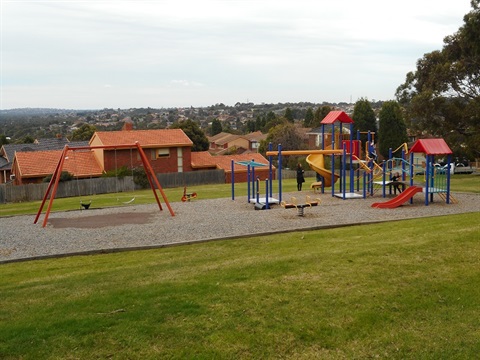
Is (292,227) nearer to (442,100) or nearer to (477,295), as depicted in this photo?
(477,295)

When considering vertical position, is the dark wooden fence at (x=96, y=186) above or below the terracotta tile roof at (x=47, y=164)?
below

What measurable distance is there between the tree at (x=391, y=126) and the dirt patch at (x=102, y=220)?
5298cm

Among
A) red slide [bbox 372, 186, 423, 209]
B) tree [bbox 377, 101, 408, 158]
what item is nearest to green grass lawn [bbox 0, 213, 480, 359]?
red slide [bbox 372, 186, 423, 209]

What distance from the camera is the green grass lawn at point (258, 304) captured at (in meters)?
6.94

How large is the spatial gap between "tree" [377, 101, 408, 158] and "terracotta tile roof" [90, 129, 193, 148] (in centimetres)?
3171

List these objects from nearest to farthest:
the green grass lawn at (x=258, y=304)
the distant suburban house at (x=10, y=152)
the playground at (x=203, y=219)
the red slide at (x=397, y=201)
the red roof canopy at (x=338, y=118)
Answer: the green grass lawn at (x=258, y=304)
the playground at (x=203, y=219)
the red slide at (x=397, y=201)
the red roof canopy at (x=338, y=118)
the distant suburban house at (x=10, y=152)

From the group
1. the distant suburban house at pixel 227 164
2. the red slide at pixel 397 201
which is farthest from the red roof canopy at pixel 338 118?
the distant suburban house at pixel 227 164

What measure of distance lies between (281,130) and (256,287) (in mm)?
62129

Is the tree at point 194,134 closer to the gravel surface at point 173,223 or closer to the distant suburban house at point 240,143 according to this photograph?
the distant suburban house at point 240,143

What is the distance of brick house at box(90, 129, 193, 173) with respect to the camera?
45125 mm

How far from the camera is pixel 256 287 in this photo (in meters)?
9.12

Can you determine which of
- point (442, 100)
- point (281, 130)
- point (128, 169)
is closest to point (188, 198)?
point (128, 169)

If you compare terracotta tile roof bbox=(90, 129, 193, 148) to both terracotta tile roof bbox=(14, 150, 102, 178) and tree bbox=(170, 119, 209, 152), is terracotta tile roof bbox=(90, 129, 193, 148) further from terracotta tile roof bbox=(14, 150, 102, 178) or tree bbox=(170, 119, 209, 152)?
tree bbox=(170, 119, 209, 152)

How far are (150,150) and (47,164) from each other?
30.8 ft
